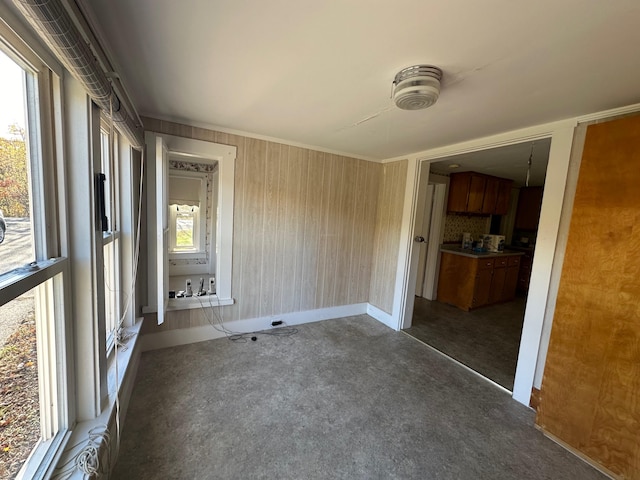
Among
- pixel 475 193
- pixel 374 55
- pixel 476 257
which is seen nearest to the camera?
pixel 374 55

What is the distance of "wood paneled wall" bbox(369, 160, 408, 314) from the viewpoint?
3.39m

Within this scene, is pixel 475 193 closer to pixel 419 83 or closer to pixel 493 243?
pixel 493 243

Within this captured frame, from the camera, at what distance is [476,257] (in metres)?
3.97

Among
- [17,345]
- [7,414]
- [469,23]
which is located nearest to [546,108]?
[469,23]

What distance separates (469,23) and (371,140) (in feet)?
5.56

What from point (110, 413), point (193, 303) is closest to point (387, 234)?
point (193, 303)

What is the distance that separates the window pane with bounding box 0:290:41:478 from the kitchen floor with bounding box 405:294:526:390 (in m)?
3.10

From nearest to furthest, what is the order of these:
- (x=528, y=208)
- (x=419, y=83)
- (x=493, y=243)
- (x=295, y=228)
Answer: (x=419, y=83) < (x=295, y=228) < (x=493, y=243) < (x=528, y=208)

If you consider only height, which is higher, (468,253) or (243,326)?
(468,253)

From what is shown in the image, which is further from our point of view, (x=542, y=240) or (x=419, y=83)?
(x=542, y=240)

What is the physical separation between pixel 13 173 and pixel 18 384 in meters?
0.75

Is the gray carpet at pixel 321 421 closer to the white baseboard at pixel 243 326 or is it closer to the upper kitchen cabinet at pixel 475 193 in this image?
the white baseboard at pixel 243 326

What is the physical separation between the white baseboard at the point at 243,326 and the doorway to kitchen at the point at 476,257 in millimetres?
904

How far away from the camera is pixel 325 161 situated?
10.5 ft
